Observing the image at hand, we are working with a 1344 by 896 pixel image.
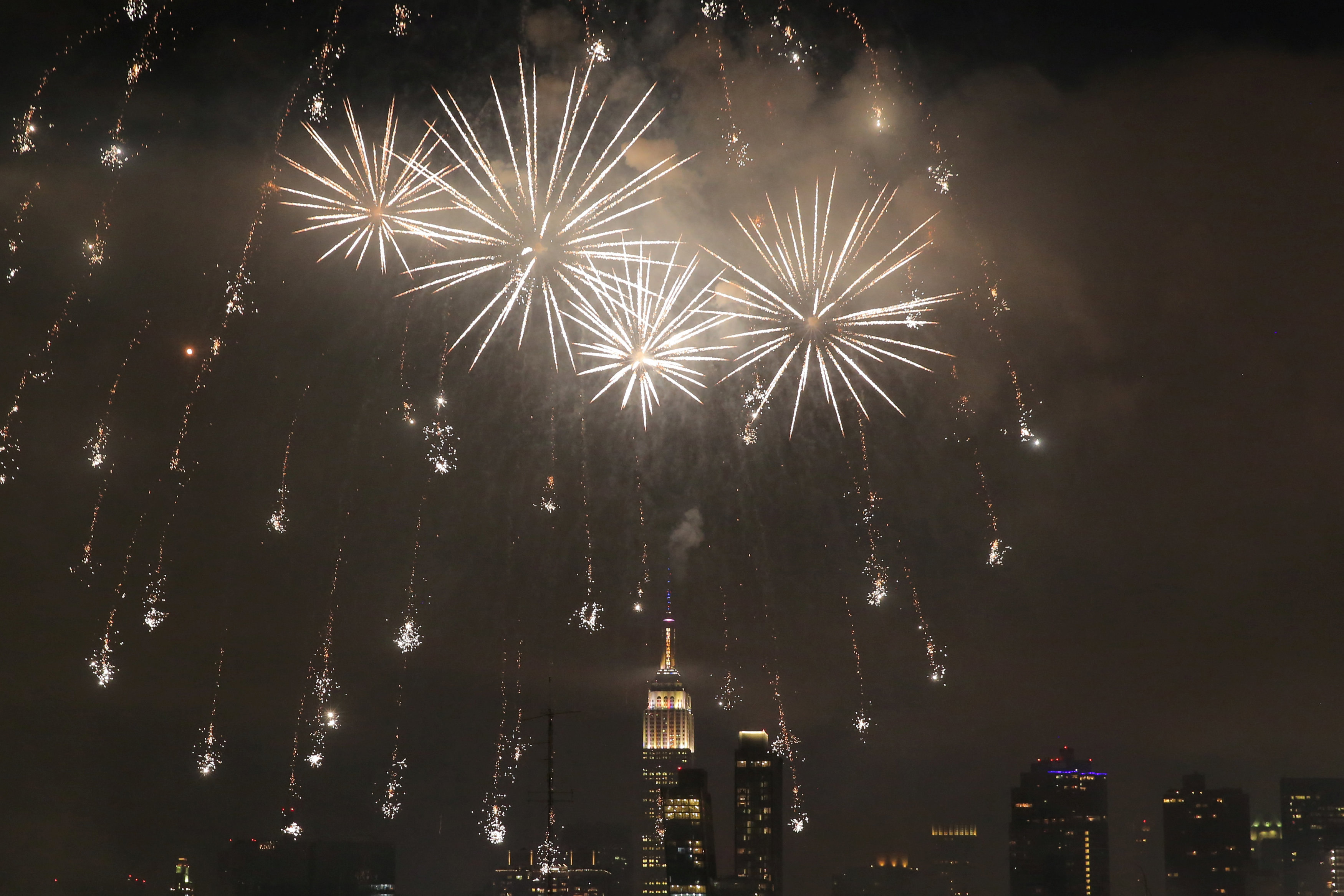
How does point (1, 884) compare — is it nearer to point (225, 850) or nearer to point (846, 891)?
point (225, 850)

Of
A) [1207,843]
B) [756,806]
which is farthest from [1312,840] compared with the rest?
[756,806]

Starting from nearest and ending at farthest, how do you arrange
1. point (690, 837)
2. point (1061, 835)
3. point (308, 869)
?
1. point (690, 837)
2. point (308, 869)
3. point (1061, 835)

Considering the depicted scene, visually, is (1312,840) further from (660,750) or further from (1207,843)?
(660,750)

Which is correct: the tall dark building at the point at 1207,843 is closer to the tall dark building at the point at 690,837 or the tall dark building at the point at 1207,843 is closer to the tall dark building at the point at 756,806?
the tall dark building at the point at 756,806

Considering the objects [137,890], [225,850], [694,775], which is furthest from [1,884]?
[225,850]

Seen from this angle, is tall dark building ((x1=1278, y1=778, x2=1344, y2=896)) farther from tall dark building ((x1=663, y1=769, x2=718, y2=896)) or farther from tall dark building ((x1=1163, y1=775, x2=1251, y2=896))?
tall dark building ((x1=663, y1=769, x2=718, y2=896))
